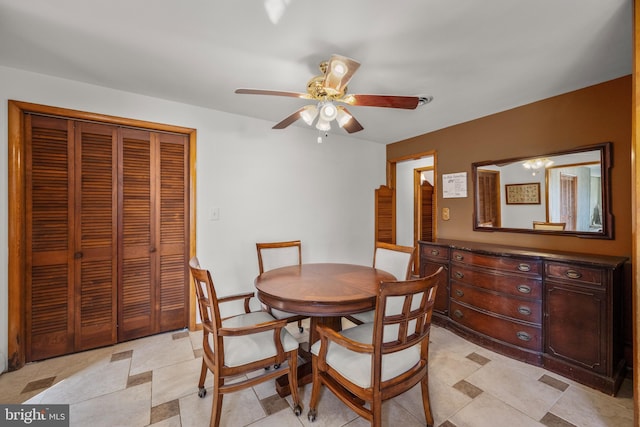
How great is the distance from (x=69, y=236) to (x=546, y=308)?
399 cm

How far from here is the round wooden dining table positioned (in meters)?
1.60

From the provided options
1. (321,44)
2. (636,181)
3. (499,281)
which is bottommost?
(499,281)

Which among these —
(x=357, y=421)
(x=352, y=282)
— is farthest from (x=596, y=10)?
(x=357, y=421)

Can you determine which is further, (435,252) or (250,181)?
(250,181)

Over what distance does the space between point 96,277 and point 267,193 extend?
179 cm

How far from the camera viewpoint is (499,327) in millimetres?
2391

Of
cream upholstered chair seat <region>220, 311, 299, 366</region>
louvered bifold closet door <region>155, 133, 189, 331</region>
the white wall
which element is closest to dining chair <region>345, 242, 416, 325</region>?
cream upholstered chair seat <region>220, 311, 299, 366</region>

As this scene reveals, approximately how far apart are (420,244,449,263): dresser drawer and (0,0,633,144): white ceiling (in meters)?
1.54

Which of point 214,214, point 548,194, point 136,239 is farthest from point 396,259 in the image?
point 136,239

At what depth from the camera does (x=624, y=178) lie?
2143mm

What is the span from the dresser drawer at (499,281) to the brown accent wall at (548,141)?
59cm

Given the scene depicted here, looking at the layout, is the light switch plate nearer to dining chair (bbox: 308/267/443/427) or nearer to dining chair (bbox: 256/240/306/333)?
dining chair (bbox: 256/240/306/333)

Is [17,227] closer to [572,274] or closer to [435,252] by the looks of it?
[435,252]

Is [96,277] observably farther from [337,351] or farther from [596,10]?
[596,10]
